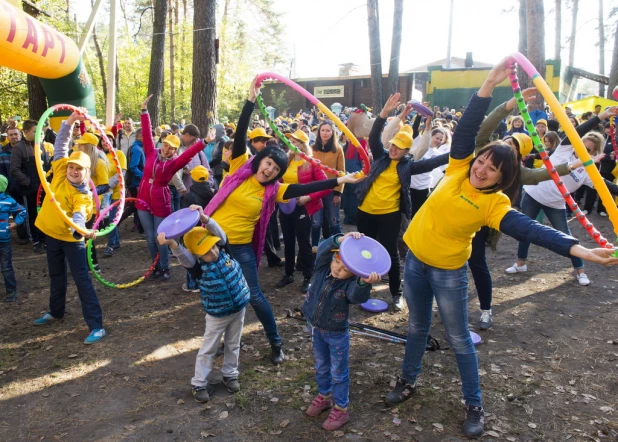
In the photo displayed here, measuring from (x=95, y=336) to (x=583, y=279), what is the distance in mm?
7334

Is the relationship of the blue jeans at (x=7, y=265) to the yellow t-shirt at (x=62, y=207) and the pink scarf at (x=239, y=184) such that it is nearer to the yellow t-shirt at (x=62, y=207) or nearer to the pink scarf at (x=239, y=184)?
the yellow t-shirt at (x=62, y=207)

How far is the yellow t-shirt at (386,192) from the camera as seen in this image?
19.3 feet

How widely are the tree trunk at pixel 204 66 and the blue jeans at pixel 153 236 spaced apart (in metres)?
4.81

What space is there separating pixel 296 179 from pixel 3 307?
182 inches

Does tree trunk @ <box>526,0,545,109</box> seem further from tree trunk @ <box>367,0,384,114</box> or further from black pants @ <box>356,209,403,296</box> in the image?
black pants @ <box>356,209,403,296</box>

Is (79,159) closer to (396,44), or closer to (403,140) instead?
(403,140)

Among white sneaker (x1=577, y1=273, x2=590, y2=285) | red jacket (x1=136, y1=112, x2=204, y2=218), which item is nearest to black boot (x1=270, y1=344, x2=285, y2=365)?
red jacket (x1=136, y1=112, x2=204, y2=218)

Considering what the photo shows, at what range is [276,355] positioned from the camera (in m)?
5.06

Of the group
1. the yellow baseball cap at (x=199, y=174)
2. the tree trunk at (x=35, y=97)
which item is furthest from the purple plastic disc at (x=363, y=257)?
the tree trunk at (x=35, y=97)

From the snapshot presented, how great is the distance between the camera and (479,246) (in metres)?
5.46

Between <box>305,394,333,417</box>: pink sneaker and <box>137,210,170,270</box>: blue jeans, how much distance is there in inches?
165

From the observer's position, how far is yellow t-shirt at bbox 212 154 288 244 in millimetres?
4676

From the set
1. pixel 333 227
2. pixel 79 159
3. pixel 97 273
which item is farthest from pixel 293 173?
pixel 97 273

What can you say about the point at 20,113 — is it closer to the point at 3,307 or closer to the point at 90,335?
the point at 3,307
